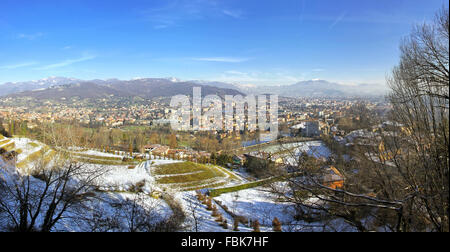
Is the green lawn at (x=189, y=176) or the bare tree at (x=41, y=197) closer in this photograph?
the bare tree at (x=41, y=197)

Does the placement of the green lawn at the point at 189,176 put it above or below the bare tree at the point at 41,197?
below

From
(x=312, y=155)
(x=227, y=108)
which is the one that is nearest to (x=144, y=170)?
(x=312, y=155)

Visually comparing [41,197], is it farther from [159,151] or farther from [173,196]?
[159,151]

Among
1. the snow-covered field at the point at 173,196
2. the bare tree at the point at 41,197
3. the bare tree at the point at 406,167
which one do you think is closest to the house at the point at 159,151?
the snow-covered field at the point at 173,196

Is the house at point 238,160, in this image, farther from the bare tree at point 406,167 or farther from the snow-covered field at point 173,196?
the bare tree at point 406,167

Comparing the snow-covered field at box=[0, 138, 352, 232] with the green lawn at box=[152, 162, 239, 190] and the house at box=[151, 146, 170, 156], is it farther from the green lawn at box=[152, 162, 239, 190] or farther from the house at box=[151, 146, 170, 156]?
the house at box=[151, 146, 170, 156]

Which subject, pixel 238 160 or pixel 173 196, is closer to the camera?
pixel 173 196

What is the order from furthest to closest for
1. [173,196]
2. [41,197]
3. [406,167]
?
[173,196], [41,197], [406,167]

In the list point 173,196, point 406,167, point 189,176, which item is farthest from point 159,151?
point 406,167

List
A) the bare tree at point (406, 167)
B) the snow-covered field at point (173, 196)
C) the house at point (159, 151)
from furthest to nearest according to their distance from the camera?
1. the house at point (159, 151)
2. the snow-covered field at point (173, 196)
3. the bare tree at point (406, 167)

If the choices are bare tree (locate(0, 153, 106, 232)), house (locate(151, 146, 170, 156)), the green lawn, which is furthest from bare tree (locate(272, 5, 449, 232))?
house (locate(151, 146, 170, 156))
